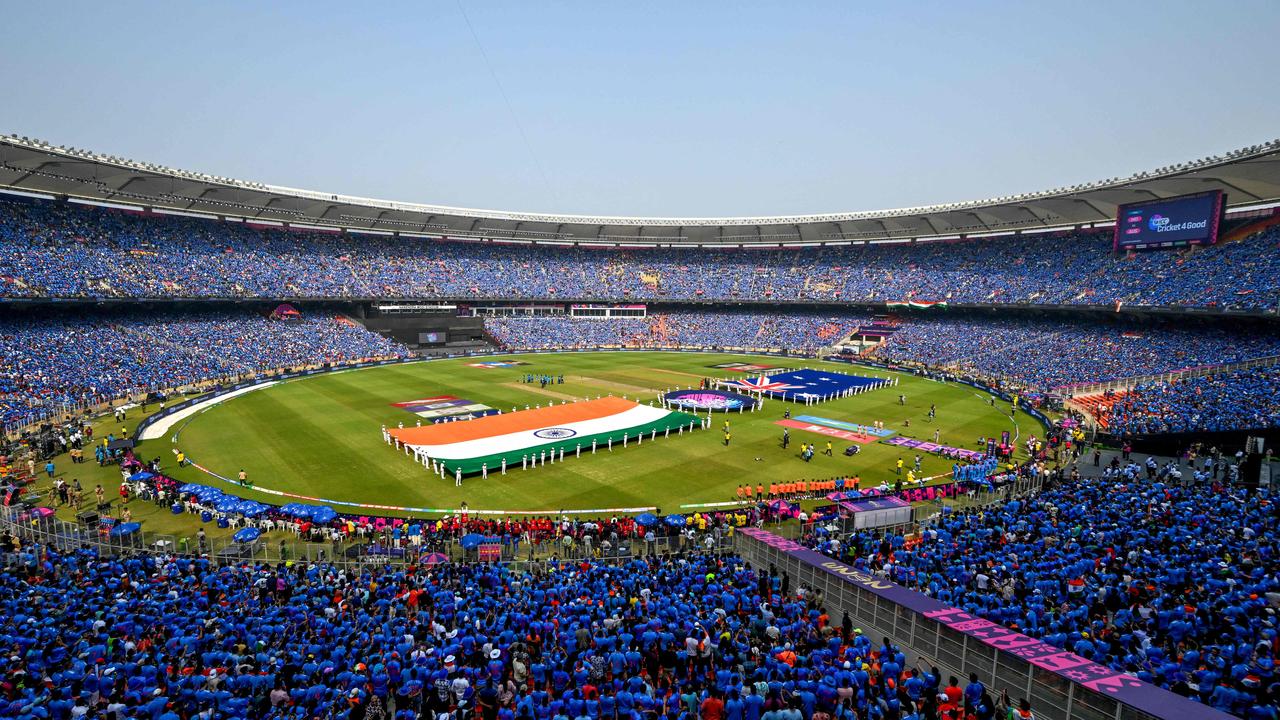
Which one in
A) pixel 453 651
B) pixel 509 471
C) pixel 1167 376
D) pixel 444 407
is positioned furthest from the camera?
pixel 444 407

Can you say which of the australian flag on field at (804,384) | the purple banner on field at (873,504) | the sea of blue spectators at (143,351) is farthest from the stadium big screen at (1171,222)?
the sea of blue spectators at (143,351)

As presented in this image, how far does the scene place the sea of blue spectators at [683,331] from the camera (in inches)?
3383

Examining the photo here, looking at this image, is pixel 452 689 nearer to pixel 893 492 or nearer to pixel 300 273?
pixel 893 492

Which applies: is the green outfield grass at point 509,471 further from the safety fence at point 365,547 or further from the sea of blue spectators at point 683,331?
the sea of blue spectators at point 683,331

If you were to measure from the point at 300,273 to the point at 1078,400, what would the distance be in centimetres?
8186

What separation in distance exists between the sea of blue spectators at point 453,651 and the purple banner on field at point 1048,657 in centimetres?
91

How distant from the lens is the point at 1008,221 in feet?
258

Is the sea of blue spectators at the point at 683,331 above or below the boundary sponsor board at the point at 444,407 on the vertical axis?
above

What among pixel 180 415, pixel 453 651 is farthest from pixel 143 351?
pixel 453 651

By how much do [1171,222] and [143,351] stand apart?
321 feet

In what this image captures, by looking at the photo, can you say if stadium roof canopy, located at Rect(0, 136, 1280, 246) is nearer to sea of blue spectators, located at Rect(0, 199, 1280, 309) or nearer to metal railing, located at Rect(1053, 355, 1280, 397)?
sea of blue spectators, located at Rect(0, 199, 1280, 309)

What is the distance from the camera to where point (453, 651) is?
11391 millimetres

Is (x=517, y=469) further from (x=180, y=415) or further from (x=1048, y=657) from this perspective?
(x=180, y=415)

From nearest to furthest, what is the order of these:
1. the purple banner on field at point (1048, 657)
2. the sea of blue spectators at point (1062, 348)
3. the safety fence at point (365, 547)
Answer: the purple banner on field at point (1048, 657) → the safety fence at point (365, 547) → the sea of blue spectators at point (1062, 348)
